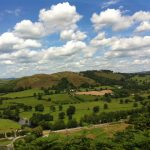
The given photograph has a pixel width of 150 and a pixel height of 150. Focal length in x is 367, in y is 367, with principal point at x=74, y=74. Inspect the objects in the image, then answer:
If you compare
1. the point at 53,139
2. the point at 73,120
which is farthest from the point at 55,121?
the point at 53,139

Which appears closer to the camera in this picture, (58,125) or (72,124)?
(58,125)

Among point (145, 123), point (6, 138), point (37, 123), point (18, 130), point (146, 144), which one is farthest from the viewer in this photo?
point (37, 123)

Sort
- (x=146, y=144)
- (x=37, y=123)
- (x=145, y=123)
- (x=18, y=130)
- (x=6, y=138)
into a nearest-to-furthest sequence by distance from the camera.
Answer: (x=146, y=144) < (x=145, y=123) < (x=6, y=138) < (x=18, y=130) < (x=37, y=123)

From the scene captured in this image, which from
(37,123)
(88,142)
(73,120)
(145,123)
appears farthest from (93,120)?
(88,142)

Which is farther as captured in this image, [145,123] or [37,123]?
[37,123]

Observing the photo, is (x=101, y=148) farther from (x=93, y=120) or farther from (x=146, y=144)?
(x=93, y=120)

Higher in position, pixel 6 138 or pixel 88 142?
pixel 88 142

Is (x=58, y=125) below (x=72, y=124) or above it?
below

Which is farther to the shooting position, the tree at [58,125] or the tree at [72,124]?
the tree at [72,124]

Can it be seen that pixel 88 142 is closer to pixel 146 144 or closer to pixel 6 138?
pixel 146 144

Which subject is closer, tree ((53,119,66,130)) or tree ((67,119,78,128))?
tree ((53,119,66,130))
